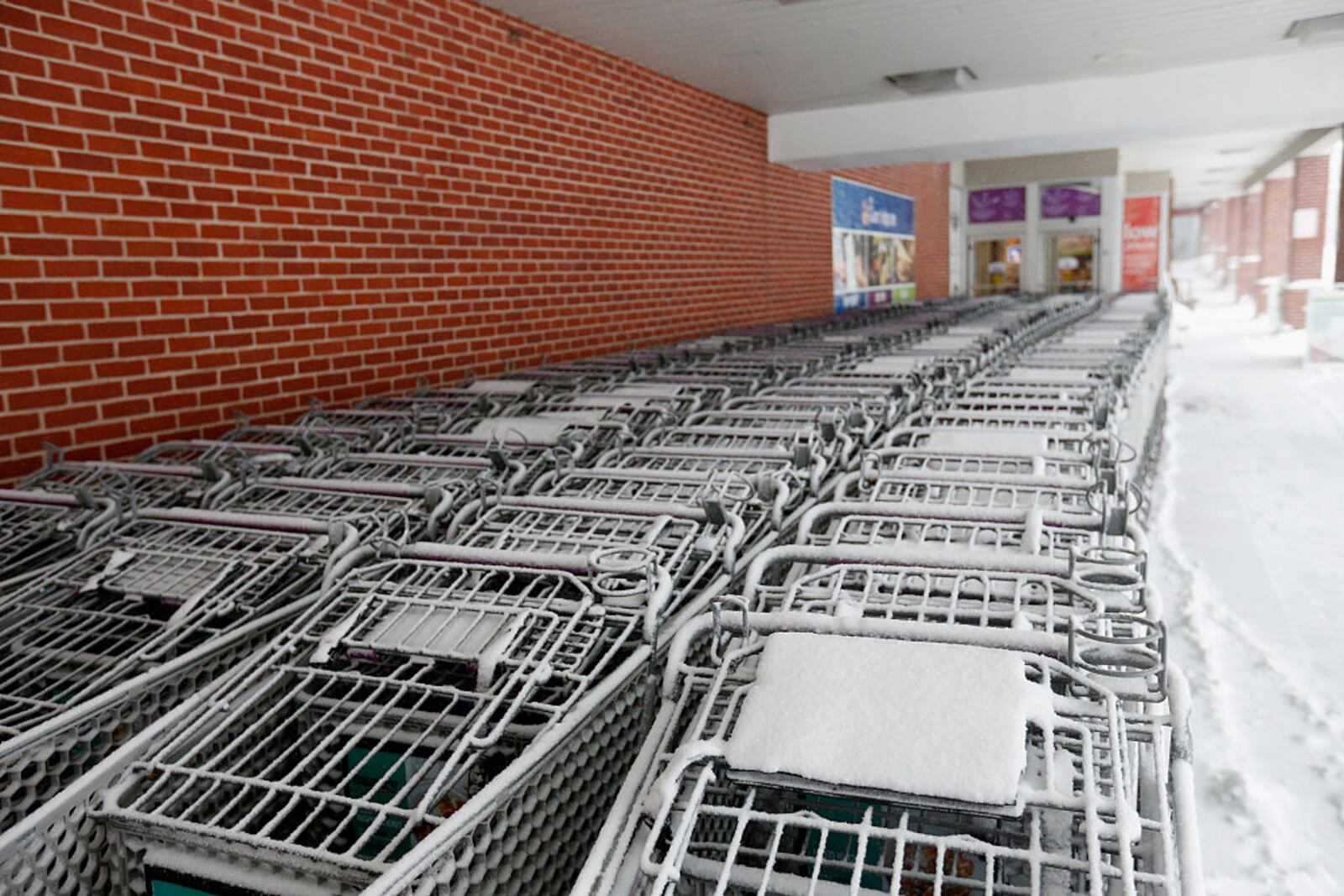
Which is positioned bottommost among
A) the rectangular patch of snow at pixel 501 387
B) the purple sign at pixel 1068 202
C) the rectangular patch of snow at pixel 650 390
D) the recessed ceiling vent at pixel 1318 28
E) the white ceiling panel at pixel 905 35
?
the rectangular patch of snow at pixel 650 390

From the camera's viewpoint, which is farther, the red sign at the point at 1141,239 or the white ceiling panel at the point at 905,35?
the red sign at the point at 1141,239

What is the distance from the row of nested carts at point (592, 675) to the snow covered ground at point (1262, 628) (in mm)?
923

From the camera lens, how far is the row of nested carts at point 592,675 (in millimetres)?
1408

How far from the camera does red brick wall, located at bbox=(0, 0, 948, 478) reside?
12.2ft

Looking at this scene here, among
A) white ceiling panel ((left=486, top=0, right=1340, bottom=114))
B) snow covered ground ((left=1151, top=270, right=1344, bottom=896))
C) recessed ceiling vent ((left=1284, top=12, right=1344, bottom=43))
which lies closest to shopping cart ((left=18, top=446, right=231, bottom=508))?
snow covered ground ((left=1151, top=270, right=1344, bottom=896))

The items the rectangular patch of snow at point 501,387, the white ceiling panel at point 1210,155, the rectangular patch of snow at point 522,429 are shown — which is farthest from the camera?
the white ceiling panel at point 1210,155

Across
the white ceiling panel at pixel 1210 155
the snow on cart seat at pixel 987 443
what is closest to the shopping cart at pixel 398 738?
the snow on cart seat at pixel 987 443

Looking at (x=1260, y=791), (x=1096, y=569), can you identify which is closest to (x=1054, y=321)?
(x=1260, y=791)

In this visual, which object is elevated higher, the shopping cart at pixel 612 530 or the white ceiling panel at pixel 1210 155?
the white ceiling panel at pixel 1210 155

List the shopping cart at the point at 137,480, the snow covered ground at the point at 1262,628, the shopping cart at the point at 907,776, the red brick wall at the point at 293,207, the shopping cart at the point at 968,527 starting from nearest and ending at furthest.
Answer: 1. the shopping cart at the point at 907,776
2. the shopping cart at the point at 968,527
3. the snow covered ground at the point at 1262,628
4. the shopping cart at the point at 137,480
5. the red brick wall at the point at 293,207

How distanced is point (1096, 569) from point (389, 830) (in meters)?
1.49

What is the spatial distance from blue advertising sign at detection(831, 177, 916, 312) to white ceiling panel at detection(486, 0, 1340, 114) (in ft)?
11.4

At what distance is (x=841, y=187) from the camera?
12.5m

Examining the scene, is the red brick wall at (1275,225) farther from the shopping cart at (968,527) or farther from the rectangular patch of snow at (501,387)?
the shopping cart at (968,527)
